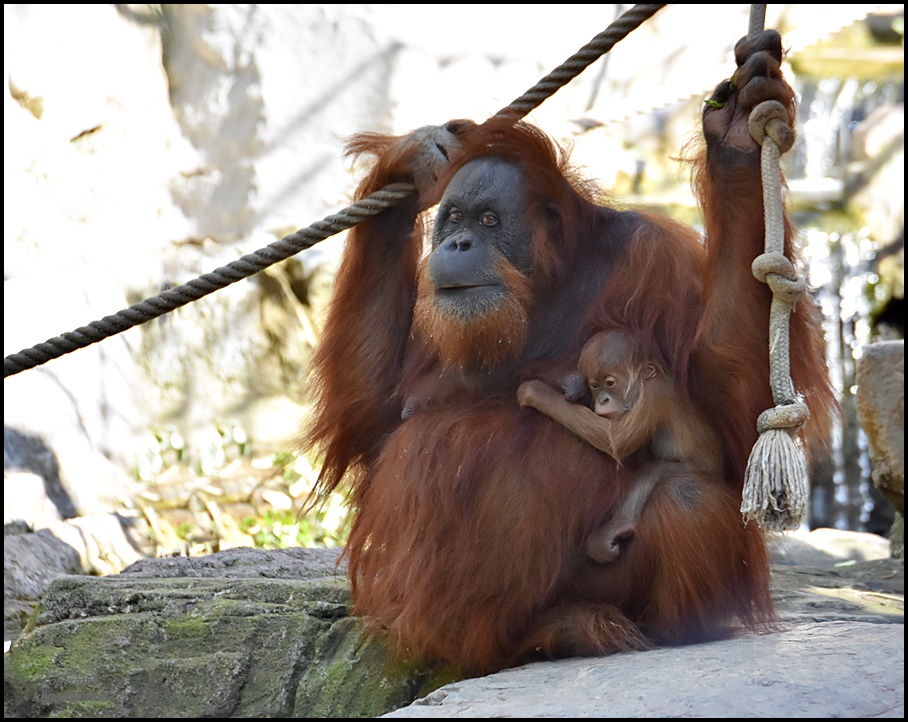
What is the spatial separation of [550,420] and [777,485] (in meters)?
0.72

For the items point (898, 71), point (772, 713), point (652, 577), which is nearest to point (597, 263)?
point (652, 577)

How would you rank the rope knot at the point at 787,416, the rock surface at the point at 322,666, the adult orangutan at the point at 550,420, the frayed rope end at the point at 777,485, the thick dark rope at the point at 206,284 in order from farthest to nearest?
the thick dark rope at the point at 206,284 < the adult orangutan at the point at 550,420 < the rope knot at the point at 787,416 < the frayed rope end at the point at 777,485 < the rock surface at the point at 322,666

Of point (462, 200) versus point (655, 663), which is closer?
point (655, 663)

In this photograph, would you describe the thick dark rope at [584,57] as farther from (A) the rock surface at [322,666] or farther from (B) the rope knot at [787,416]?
(A) the rock surface at [322,666]

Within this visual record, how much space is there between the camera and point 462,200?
3.31 meters

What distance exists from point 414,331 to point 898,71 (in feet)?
30.1

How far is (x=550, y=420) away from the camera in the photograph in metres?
→ 3.12

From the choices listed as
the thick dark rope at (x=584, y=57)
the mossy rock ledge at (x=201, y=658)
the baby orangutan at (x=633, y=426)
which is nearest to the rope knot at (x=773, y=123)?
the thick dark rope at (x=584, y=57)

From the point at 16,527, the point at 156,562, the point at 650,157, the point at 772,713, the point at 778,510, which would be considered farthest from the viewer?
the point at 650,157

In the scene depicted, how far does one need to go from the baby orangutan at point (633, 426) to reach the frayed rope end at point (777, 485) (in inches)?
12.6

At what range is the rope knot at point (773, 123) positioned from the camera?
2.81 meters

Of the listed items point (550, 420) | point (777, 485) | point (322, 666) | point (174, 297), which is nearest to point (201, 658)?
point (322, 666)

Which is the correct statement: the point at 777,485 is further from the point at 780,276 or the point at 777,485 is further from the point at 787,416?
the point at 780,276

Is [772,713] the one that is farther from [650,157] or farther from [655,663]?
[650,157]
